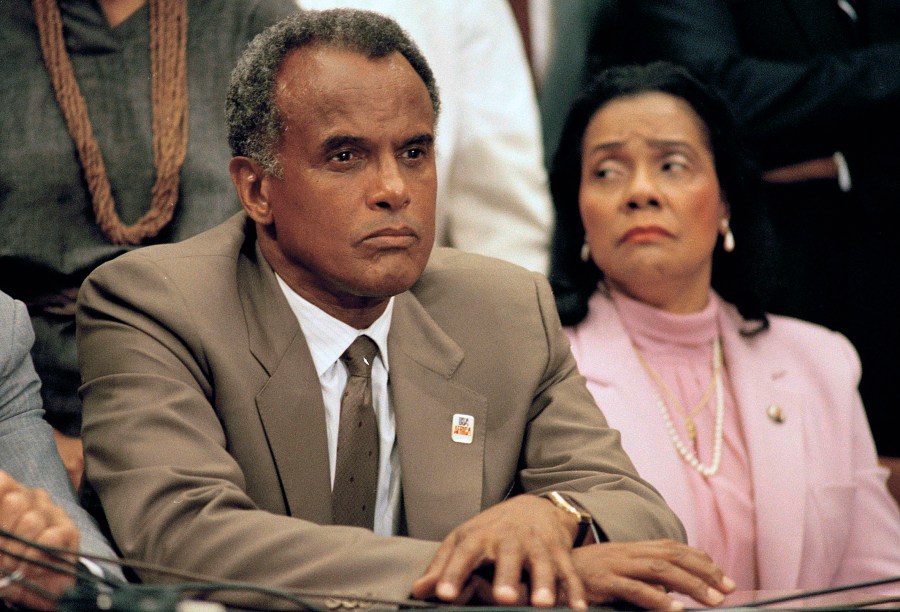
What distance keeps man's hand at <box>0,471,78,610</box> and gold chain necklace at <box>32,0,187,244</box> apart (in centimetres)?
105

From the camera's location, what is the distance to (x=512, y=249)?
11.0 ft

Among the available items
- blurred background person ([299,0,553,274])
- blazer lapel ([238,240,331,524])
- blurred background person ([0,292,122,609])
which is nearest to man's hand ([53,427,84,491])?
blurred background person ([0,292,122,609])

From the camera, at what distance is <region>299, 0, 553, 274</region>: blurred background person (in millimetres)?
3330

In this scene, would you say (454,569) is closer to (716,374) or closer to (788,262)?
(716,374)

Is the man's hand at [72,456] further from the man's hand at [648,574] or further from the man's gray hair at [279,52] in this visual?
the man's hand at [648,574]

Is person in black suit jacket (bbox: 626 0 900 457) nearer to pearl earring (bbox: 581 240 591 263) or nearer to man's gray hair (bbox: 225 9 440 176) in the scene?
pearl earring (bbox: 581 240 591 263)

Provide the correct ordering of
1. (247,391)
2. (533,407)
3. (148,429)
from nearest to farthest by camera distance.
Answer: (148,429) → (247,391) → (533,407)

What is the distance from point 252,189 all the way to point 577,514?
0.83m

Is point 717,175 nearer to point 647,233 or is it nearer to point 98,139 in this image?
point 647,233

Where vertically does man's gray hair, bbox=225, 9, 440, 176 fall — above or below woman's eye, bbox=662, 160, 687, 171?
above

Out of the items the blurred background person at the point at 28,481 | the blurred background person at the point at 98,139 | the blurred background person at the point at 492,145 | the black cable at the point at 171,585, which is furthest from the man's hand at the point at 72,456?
the blurred background person at the point at 492,145

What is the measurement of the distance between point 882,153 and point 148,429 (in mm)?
2191

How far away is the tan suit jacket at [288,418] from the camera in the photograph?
1922mm

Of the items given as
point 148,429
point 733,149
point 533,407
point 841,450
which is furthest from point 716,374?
point 148,429
